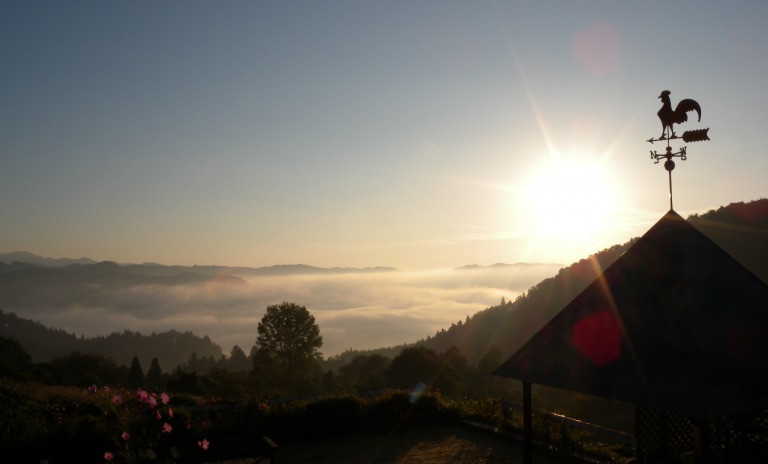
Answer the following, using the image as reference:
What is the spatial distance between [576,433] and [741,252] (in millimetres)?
101791

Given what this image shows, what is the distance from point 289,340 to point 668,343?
62930 millimetres

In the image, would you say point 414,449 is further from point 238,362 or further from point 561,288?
point 238,362

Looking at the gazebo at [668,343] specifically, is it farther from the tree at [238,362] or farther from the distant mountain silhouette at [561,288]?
the tree at [238,362]

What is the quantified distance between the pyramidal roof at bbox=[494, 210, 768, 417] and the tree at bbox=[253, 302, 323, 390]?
59927 millimetres

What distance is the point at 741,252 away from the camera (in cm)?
9669

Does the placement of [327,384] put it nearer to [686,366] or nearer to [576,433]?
[576,433]

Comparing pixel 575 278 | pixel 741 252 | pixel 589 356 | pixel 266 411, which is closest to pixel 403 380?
pixel 266 411

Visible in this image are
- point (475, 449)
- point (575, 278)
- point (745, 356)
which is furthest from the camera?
point (575, 278)

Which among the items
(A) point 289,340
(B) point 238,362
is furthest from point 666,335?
(B) point 238,362

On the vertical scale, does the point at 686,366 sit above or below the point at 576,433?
above

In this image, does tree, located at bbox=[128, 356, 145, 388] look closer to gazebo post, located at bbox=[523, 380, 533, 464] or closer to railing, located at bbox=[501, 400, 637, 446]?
railing, located at bbox=[501, 400, 637, 446]

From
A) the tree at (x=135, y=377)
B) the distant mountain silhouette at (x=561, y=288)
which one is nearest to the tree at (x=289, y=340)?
the tree at (x=135, y=377)

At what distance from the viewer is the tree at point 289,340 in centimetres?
6506

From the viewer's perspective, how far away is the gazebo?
586 centimetres
